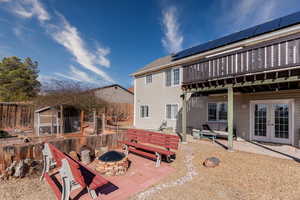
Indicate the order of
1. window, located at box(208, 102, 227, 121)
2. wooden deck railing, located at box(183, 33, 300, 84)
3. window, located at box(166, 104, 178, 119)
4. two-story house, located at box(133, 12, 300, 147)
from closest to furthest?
1. wooden deck railing, located at box(183, 33, 300, 84)
2. two-story house, located at box(133, 12, 300, 147)
3. window, located at box(208, 102, 227, 121)
4. window, located at box(166, 104, 178, 119)

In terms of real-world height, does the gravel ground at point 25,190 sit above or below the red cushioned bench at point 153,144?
below

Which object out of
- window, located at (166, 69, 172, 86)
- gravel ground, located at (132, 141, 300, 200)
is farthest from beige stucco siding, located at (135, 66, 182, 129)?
gravel ground, located at (132, 141, 300, 200)

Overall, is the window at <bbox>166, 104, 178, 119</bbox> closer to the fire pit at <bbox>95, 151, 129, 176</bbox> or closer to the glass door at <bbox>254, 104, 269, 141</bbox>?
the glass door at <bbox>254, 104, 269, 141</bbox>

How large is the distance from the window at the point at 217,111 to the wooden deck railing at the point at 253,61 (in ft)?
10.6

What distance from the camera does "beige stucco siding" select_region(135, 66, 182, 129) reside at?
1104 centimetres

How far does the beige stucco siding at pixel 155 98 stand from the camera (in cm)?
1104

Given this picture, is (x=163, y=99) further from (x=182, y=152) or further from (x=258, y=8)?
(x=258, y=8)

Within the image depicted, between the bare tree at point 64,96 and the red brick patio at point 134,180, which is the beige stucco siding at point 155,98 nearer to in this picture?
the bare tree at point 64,96

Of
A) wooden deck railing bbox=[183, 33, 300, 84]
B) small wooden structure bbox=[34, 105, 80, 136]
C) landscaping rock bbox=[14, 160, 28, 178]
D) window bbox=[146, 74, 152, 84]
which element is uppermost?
window bbox=[146, 74, 152, 84]

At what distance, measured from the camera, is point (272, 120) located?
23.8ft

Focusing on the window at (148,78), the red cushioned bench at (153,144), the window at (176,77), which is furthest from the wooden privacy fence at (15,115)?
the window at (176,77)

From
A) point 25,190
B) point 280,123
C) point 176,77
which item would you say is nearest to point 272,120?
point 280,123

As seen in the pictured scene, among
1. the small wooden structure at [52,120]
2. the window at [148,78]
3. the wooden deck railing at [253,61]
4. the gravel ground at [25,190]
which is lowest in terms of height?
the gravel ground at [25,190]

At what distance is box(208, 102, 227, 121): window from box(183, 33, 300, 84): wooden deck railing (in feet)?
10.6
